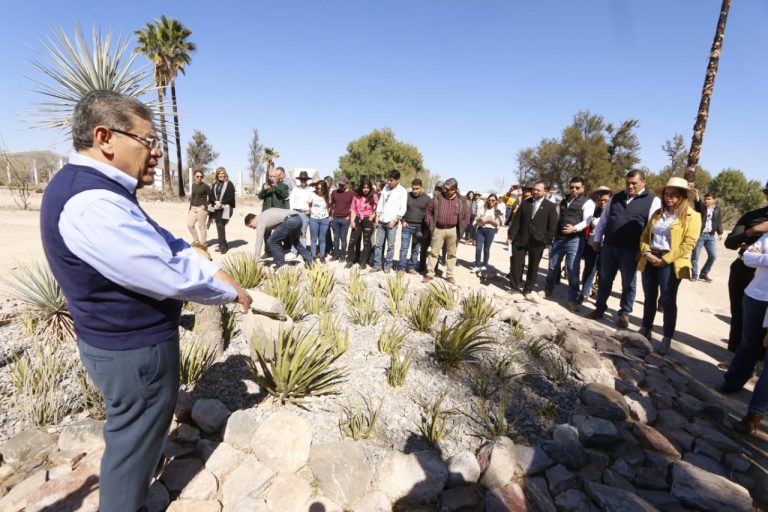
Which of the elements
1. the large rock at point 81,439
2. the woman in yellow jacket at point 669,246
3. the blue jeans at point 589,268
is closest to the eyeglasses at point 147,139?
the large rock at point 81,439

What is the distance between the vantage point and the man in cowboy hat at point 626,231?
434cm

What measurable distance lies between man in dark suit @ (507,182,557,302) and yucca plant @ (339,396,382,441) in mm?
4112

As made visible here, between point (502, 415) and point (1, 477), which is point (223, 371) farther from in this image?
point (502, 415)

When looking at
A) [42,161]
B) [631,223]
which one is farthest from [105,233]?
[42,161]

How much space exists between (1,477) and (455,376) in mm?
2841

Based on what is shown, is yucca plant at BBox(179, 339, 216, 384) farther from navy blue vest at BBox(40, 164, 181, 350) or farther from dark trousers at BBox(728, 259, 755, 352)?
dark trousers at BBox(728, 259, 755, 352)

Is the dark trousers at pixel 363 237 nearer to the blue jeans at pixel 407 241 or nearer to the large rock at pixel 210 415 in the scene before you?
the blue jeans at pixel 407 241

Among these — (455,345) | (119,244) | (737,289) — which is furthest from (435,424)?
(737,289)

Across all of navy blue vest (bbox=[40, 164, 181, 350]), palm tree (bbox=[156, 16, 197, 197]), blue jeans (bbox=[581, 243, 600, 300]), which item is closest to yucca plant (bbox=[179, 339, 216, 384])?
navy blue vest (bbox=[40, 164, 181, 350])

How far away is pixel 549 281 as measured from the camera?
5.96 metres

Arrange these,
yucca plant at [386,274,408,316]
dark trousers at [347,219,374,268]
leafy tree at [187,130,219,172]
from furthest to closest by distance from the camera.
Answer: leafy tree at [187,130,219,172] → dark trousers at [347,219,374,268] → yucca plant at [386,274,408,316]

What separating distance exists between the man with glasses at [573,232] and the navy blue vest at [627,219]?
35.7 inches

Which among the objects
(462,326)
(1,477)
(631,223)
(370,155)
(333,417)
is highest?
(370,155)

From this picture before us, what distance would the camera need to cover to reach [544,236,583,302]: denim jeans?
5520mm
